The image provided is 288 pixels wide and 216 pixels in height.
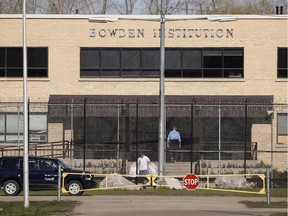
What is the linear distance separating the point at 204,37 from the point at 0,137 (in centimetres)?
1178

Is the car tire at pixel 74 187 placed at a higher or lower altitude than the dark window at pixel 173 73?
lower

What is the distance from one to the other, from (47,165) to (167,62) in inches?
619

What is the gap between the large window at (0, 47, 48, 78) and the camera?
152 ft

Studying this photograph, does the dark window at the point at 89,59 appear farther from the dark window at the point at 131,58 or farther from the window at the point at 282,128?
the window at the point at 282,128

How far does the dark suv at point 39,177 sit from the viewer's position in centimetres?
3195

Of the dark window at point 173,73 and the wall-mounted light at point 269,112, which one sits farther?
the dark window at point 173,73

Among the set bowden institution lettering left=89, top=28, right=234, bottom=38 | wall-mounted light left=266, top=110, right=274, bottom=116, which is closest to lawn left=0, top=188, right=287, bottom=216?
wall-mounted light left=266, top=110, right=274, bottom=116

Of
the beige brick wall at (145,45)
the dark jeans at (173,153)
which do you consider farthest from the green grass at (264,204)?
the beige brick wall at (145,45)

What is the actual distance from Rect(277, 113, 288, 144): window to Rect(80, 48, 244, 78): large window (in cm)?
326

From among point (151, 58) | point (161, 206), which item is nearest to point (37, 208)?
point (161, 206)

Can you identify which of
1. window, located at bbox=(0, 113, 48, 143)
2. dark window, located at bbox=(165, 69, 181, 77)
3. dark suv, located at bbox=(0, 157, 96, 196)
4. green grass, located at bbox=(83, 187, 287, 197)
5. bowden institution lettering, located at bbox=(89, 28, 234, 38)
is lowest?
green grass, located at bbox=(83, 187, 287, 197)

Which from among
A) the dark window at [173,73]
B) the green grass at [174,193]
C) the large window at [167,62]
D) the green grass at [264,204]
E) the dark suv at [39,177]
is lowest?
the green grass at [174,193]

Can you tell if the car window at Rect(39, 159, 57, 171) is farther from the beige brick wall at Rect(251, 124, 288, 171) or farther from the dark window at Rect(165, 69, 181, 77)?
the dark window at Rect(165, 69, 181, 77)

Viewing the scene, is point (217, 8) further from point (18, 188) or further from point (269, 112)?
point (18, 188)
